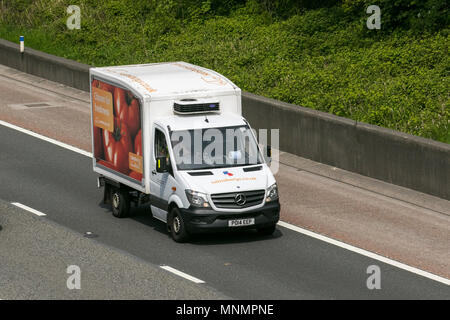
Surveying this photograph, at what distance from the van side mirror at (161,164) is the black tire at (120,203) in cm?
172

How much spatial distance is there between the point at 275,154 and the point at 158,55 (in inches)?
300

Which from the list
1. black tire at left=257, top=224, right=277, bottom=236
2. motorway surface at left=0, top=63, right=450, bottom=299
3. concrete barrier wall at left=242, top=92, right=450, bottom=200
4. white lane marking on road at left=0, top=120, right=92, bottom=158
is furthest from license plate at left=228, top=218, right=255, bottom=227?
white lane marking on road at left=0, top=120, right=92, bottom=158

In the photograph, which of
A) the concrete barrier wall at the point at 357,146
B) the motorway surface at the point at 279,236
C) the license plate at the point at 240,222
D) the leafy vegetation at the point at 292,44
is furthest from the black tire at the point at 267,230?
the leafy vegetation at the point at 292,44

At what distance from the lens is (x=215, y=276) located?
17.1 metres

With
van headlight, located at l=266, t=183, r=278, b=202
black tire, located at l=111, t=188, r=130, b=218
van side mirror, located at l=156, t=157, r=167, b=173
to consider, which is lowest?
black tire, located at l=111, t=188, r=130, b=218

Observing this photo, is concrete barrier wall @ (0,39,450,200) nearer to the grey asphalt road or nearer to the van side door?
the grey asphalt road

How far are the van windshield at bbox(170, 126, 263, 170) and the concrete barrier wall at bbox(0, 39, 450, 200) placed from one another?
4244 mm

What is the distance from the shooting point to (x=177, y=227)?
62.2 feet

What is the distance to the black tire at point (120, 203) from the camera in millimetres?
20516

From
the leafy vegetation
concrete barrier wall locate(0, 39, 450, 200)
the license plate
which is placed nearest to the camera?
the license plate

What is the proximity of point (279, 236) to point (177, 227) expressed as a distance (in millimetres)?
1935

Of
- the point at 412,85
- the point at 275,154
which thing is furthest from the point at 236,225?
the point at 412,85

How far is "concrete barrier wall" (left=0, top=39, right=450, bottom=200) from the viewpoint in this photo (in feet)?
71.7

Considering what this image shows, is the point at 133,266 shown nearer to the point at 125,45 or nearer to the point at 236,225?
the point at 236,225
